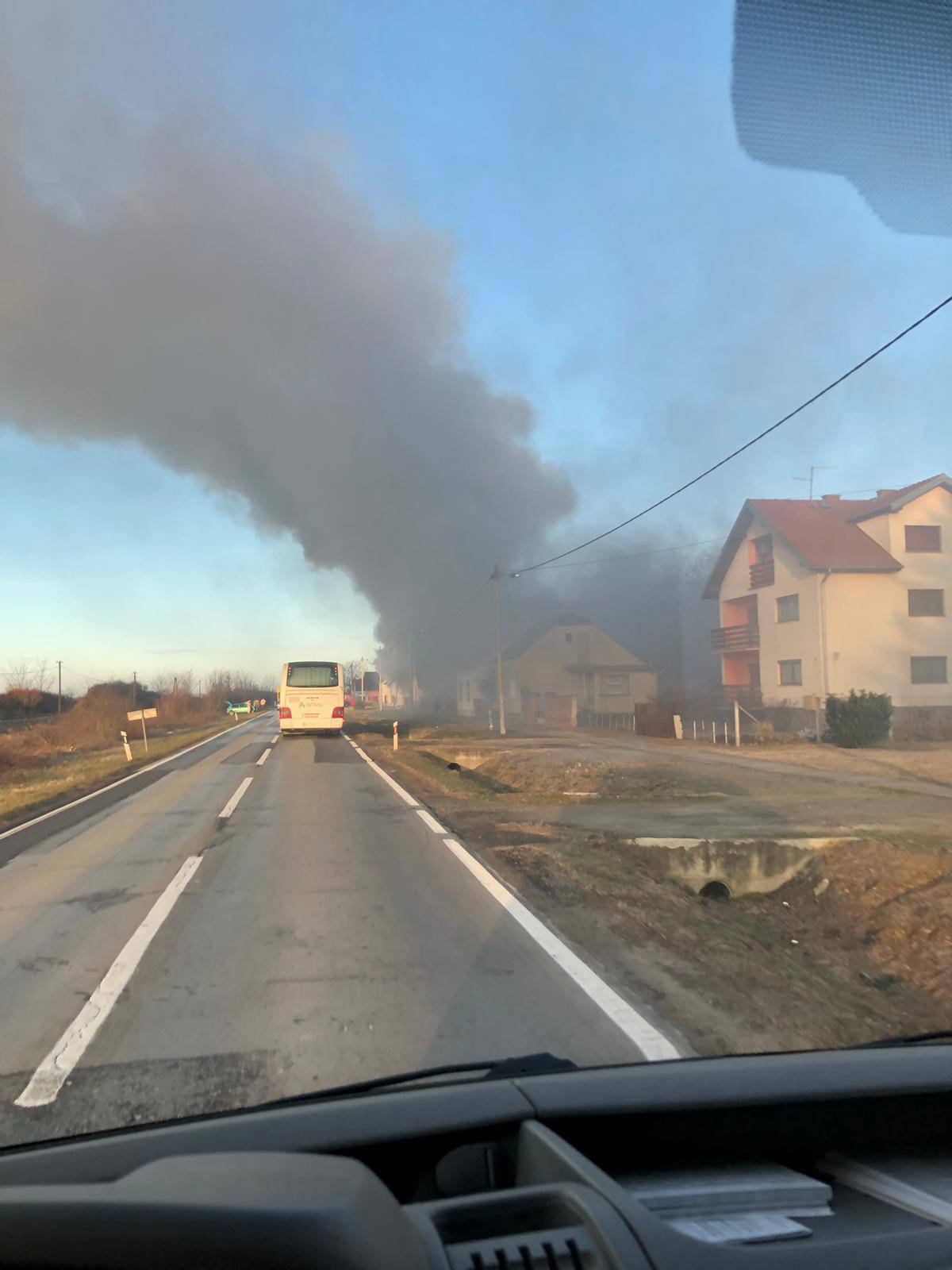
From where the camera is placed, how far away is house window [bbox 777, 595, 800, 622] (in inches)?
1292

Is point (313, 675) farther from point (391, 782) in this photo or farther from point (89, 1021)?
point (89, 1021)

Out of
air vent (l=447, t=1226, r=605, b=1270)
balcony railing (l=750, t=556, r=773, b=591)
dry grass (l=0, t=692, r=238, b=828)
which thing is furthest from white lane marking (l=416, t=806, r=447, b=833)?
balcony railing (l=750, t=556, r=773, b=591)

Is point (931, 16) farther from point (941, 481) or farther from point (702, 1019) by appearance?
point (941, 481)

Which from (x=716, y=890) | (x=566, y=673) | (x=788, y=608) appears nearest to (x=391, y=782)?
(x=716, y=890)

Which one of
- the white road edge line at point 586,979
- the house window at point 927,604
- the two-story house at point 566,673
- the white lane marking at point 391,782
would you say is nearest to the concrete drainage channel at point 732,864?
the white road edge line at point 586,979

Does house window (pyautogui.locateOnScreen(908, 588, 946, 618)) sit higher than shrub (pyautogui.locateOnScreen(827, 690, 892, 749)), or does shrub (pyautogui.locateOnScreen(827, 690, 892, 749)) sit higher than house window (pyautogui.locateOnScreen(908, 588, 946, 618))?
house window (pyautogui.locateOnScreen(908, 588, 946, 618))

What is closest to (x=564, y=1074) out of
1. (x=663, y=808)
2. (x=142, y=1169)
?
(x=142, y=1169)

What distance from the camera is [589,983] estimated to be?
5352mm

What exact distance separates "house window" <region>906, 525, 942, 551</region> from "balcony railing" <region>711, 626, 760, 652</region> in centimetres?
808

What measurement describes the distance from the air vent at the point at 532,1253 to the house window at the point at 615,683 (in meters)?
55.2

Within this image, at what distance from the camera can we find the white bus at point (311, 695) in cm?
3266

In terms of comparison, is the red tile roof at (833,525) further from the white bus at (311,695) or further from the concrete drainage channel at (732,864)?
the concrete drainage channel at (732,864)

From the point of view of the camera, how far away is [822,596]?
30.8 m

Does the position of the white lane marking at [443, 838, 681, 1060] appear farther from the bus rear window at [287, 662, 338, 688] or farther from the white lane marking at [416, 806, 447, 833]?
the bus rear window at [287, 662, 338, 688]
